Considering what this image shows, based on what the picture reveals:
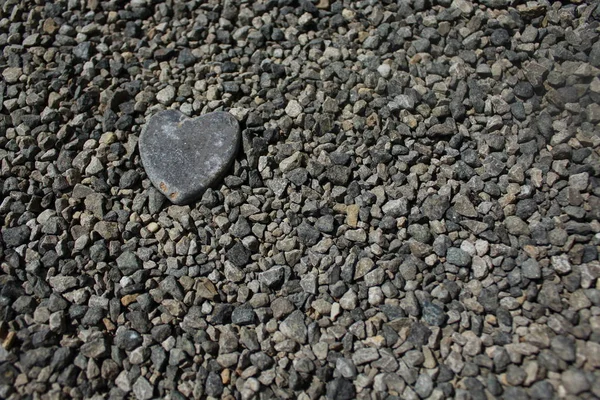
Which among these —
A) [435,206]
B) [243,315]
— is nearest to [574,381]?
[435,206]

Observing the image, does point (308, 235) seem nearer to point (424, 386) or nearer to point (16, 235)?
point (424, 386)

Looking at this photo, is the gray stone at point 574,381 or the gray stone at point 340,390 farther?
the gray stone at point 340,390

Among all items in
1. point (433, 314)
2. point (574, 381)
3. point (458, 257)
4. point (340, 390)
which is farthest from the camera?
point (458, 257)

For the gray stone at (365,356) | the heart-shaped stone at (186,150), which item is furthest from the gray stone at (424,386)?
the heart-shaped stone at (186,150)

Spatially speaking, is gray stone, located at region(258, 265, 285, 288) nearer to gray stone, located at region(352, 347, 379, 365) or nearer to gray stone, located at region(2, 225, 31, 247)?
gray stone, located at region(352, 347, 379, 365)

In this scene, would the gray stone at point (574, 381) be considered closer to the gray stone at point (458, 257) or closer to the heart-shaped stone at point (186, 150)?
the gray stone at point (458, 257)

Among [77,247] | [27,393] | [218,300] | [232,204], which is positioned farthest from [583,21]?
[27,393]
